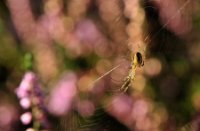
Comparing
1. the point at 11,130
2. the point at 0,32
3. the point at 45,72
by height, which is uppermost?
the point at 0,32

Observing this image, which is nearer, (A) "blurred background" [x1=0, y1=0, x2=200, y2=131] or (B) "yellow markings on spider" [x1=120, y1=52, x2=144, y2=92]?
(B) "yellow markings on spider" [x1=120, y1=52, x2=144, y2=92]

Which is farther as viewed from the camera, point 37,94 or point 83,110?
point 37,94

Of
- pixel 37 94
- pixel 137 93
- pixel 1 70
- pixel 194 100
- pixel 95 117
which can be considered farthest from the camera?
pixel 1 70

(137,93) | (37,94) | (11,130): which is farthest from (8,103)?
(37,94)

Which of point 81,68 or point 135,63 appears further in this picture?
point 81,68

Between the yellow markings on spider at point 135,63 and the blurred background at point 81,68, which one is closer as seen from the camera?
the yellow markings on spider at point 135,63

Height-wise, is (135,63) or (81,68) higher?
(81,68)

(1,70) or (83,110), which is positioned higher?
(1,70)

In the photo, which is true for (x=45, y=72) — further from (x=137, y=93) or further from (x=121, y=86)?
(x=121, y=86)
